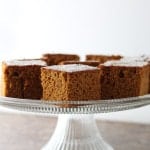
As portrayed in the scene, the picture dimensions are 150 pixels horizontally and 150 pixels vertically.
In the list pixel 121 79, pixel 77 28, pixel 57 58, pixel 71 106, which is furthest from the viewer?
pixel 77 28

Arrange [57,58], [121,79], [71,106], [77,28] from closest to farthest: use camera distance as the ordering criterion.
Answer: [71,106] → [121,79] → [57,58] → [77,28]

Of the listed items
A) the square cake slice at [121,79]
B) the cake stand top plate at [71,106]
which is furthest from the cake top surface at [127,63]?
the cake stand top plate at [71,106]

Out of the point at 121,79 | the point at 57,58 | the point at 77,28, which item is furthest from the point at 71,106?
the point at 77,28

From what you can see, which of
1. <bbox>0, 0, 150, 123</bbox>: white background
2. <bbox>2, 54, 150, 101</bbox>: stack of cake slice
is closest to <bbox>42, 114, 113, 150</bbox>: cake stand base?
<bbox>2, 54, 150, 101</bbox>: stack of cake slice

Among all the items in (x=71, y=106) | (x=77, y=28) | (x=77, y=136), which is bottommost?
(x=77, y=136)

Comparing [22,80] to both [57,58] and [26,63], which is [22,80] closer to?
[26,63]

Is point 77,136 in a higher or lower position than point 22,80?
lower
